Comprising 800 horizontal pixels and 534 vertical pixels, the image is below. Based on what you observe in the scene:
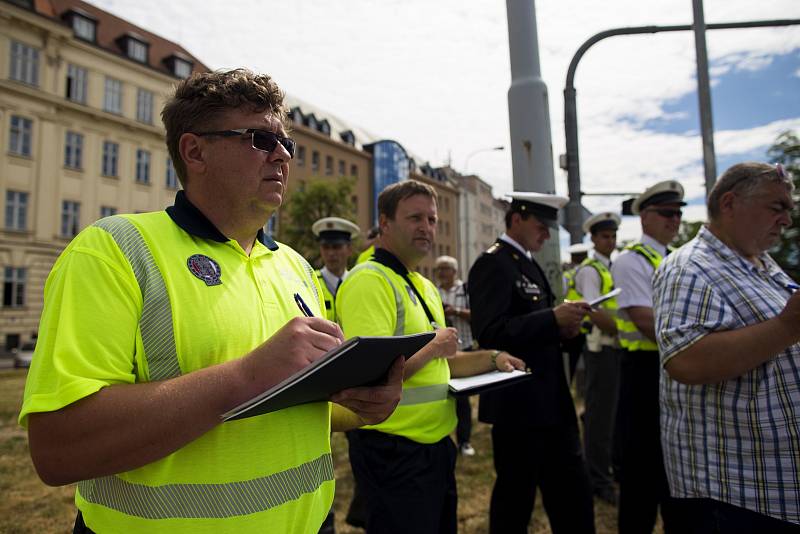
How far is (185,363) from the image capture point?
127 centimetres

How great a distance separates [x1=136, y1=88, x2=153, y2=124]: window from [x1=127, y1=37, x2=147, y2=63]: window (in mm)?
1928

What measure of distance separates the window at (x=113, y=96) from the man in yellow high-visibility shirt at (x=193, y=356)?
34.6 metres

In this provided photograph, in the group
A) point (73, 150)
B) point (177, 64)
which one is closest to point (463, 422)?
point (73, 150)

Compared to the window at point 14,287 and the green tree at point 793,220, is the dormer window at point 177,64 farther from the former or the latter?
the green tree at point 793,220

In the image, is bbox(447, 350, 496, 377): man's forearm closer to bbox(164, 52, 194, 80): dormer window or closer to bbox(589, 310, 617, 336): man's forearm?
bbox(589, 310, 617, 336): man's forearm

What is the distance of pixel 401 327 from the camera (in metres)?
2.72

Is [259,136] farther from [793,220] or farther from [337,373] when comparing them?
[793,220]

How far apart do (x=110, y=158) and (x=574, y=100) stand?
31.3 metres

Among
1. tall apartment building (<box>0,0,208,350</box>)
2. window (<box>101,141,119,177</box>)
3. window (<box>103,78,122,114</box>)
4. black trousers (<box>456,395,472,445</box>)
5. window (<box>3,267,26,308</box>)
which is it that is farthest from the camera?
window (<box>103,78,122,114</box>)

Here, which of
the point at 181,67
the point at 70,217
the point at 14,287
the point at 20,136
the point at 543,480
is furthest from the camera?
the point at 181,67

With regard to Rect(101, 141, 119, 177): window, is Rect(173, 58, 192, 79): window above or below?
above

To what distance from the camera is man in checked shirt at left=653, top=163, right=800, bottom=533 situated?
6.58 ft

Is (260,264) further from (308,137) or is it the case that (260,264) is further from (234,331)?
A: (308,137)

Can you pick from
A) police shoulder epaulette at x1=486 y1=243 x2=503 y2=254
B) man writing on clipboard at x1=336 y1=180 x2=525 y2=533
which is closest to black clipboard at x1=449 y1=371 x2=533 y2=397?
man writing on clipboard at x1=336 y1=180 x2=525 y2=533
